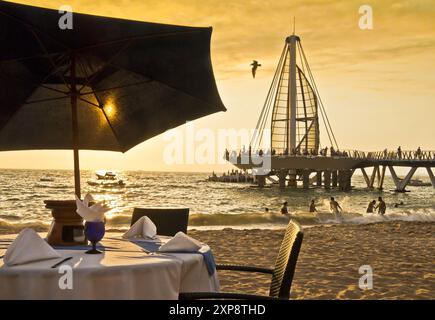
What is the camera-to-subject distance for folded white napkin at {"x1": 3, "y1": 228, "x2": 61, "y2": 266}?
223 centimetres

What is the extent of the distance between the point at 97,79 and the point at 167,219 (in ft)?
4.66

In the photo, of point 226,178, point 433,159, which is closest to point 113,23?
point 433,159

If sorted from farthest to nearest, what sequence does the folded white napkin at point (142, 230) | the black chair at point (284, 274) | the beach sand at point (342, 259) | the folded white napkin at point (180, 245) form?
1. the beach sand at point (342, 259)
2. the folded white napkin at point (142, 230)
3. the folded white napkin at point (180, 245)
4. the black chair at point (284, 274)

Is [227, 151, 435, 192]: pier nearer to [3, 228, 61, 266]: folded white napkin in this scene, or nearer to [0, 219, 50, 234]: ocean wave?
[0, 219, 50, 234]: ocean wave

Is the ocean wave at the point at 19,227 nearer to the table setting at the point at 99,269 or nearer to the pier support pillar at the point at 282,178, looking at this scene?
the table setting at the point at 99,269

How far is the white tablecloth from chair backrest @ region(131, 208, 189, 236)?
191cm

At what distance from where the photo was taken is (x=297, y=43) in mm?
53375

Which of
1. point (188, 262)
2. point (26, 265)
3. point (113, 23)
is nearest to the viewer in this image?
point (26, 265)

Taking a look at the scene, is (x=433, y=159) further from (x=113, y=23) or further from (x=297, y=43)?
(x=113, y=23)

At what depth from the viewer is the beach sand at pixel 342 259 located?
5.26 m

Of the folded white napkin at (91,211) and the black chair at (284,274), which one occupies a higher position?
the folded white napkin at (91,211)

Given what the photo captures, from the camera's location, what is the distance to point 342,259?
7305 millimetres

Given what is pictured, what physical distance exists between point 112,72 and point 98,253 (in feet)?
7.74

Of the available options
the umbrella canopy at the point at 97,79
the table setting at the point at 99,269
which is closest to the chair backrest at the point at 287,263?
the table setting at the point at 99,269
